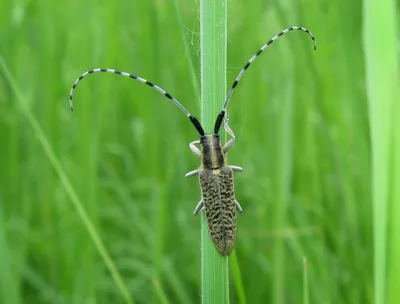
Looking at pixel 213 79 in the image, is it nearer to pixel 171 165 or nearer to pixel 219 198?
pixel 219 198

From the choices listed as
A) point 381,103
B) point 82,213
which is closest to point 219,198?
point 82,213

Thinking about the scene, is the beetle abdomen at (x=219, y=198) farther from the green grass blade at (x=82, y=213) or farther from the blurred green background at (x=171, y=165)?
the blurred green background at (x=171, y=165)

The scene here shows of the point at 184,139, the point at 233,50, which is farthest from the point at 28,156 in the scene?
the point at 233,50

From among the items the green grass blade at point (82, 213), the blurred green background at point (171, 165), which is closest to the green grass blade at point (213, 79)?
the green grass blade at point (82, 213)

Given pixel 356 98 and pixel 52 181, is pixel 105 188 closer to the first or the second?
pixel 52 181

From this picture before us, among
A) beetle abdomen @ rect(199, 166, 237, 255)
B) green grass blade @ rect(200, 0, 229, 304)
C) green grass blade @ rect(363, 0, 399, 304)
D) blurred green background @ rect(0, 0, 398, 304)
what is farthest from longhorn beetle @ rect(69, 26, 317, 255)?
blurred green background @ rect(0, 0, 398, 304)

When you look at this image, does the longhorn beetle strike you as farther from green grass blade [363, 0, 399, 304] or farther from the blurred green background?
the blurred green background
